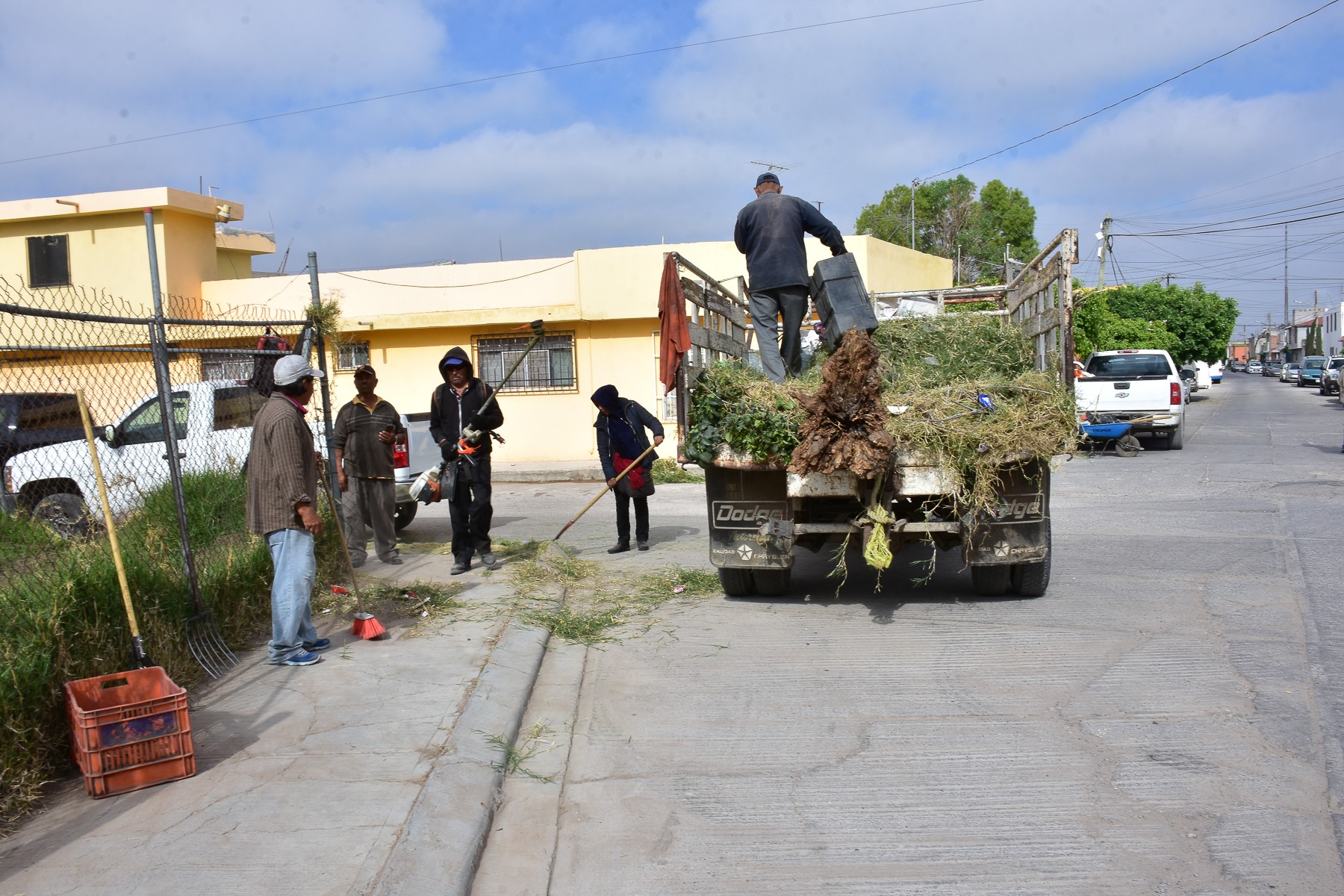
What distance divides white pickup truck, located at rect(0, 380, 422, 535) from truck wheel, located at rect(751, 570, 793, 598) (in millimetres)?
3951

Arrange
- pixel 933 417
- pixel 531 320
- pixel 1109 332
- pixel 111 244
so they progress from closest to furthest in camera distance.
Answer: pixel 933 417 → pixel 531 320 → pixel 111 244 → pixel 1109 332

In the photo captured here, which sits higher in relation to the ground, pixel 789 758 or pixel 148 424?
pixel 148 424

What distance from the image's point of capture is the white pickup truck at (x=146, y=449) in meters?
7.91

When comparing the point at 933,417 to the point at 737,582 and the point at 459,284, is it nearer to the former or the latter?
the point at 737,582

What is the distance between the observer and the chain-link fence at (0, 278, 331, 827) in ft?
13.8

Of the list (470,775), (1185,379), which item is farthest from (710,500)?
(1185,379)

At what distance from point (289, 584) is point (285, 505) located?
1.42 ft

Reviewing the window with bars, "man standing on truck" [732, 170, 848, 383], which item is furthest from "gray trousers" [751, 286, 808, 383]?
the window with bars

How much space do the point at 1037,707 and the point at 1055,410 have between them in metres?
2.11

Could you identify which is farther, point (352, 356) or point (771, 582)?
point (352, 356)

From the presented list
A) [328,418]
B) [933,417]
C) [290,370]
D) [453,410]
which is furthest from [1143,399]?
[290,370]

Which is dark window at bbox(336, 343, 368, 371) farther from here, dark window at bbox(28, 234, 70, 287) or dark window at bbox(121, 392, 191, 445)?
dark window at bbox(121, 392, 191, 445)

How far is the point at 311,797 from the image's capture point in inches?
152

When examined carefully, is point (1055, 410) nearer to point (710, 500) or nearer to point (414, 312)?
point (710, 500)
